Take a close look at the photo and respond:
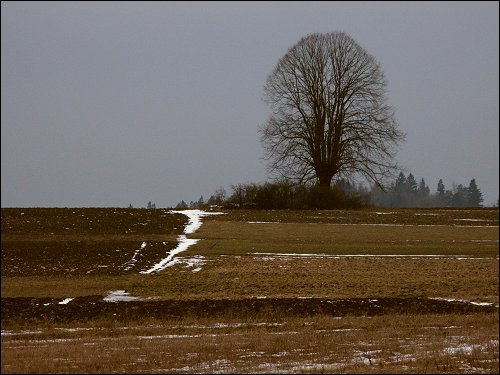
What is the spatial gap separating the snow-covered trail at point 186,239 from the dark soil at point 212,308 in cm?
680

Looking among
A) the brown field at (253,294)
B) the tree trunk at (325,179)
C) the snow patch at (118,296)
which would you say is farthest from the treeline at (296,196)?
the snow patch at (118,296)

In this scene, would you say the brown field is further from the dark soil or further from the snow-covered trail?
the snow-covered trail

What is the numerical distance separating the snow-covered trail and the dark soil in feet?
22.3

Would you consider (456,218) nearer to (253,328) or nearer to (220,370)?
(253,328)

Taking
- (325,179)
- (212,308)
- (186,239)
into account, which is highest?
(325,179)

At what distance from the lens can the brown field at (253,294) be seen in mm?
11852

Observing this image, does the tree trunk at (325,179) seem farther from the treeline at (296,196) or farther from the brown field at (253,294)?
the brown field at (253,294)

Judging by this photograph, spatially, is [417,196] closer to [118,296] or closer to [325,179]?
[325,179]

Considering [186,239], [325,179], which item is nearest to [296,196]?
[325,179]

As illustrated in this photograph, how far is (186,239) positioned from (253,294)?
14.3 metres

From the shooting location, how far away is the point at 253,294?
72.9 ft

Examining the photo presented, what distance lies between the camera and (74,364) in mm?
11148

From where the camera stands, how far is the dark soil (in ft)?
60.4

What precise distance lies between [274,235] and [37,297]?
704 inches
